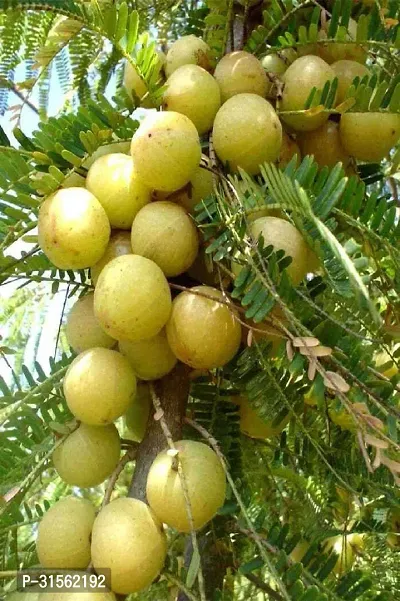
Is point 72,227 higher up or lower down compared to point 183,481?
higher up

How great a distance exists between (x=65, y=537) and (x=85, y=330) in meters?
0.29

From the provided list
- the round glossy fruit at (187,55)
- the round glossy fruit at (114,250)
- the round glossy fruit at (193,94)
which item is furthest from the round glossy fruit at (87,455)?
the round glossy fruit at (187,55)

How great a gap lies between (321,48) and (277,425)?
0.64 meters

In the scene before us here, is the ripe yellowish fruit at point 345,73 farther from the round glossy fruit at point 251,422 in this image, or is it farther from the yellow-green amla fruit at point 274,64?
the round glossy fruit at point 251,422

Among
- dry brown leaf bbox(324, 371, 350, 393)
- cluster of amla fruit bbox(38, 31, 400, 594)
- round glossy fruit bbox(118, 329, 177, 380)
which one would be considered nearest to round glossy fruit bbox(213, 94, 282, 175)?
cluster of amla fruit bbox(38, 31, 400, 594)

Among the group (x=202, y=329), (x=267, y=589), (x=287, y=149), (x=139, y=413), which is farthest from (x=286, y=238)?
(x=267, y=589)

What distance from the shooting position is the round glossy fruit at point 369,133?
1.05 meters

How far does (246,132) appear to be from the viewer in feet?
3.25

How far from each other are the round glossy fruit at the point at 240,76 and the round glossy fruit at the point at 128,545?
64 centimetres

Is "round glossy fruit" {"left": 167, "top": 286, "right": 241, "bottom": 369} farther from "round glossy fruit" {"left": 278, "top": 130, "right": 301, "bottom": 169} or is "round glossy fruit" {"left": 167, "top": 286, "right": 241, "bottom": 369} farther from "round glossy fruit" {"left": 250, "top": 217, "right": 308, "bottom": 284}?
"round glossy fruit" {"left": 278, "top": 130, "right": 301, "bottom": 169}

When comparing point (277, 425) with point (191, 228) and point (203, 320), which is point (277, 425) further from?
point (191, 228)

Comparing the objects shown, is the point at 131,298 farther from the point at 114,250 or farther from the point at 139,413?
the point at 139,413

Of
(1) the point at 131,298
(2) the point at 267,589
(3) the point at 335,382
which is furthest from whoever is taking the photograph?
(2) the point at 267,589

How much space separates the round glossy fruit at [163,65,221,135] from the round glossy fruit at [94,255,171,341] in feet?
0.88
